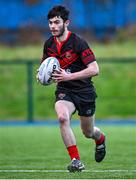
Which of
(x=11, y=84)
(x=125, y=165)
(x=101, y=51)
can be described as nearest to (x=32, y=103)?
(x=11, y=84)

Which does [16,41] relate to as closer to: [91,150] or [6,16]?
[6,16]

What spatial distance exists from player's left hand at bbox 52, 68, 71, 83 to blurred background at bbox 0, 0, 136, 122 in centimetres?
1208

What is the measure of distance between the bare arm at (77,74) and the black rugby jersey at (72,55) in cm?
9

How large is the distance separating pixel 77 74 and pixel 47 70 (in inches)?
14.4

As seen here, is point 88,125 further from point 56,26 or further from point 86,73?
point 56,26

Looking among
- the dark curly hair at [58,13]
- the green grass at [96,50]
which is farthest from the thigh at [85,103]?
the green grass at [96,50]

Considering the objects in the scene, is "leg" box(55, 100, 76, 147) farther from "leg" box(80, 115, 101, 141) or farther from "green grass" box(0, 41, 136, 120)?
"green grass" box(0, 41, 136, 120)

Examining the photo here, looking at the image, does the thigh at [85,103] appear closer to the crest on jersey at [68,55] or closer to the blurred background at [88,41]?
the crest on jersey at [68,55]

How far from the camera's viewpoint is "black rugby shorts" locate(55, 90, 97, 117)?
36.2 feet

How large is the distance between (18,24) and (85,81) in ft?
70.7

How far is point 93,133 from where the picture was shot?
1172cm

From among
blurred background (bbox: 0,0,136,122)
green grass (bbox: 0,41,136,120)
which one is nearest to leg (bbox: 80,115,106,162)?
blurred background (bbox: 0,0,136,122)

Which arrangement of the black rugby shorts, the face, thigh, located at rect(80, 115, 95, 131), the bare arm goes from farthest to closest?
thigh, located at rect(80, 115, 95, 131) < the black rugby shorts < the face < the bare arm

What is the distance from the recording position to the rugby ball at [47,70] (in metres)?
10.7
